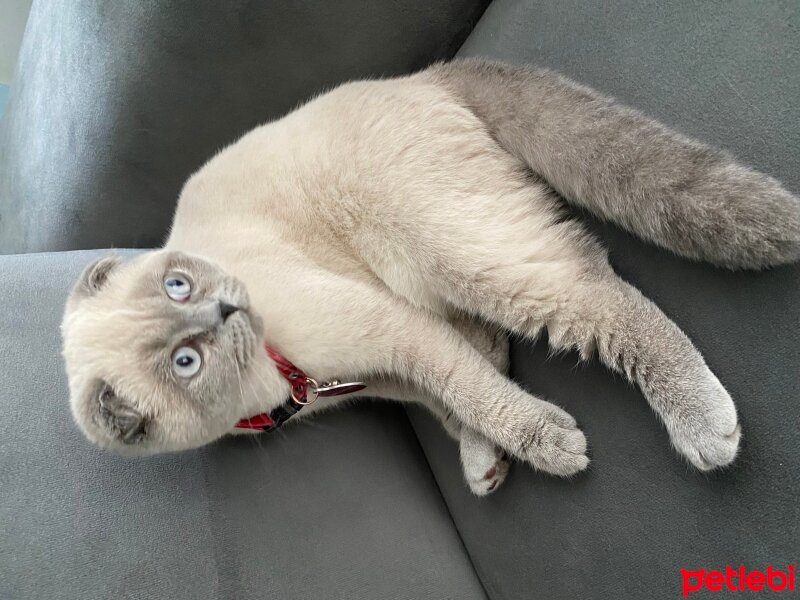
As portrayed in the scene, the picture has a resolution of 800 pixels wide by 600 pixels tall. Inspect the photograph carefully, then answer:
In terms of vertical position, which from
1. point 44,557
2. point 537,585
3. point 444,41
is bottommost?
point 44,557

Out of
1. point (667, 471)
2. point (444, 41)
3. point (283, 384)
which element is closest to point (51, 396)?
point (283, 384)

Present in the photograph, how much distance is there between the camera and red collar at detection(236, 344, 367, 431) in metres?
1.04

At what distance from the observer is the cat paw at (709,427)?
0.79 metres

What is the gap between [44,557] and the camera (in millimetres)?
901

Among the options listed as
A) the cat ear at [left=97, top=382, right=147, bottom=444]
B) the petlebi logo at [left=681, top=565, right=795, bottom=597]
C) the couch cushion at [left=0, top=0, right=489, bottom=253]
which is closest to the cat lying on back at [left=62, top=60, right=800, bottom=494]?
the cat ear at [left=97, top=382, right=147, bottom=444]

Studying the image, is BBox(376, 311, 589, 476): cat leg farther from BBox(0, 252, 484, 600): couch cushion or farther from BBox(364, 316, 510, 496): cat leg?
BBox(0, 252, 484, 600): couch cushion

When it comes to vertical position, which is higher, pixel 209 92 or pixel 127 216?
pixel 209 92

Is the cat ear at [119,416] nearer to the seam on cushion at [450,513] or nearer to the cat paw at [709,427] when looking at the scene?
the seam on cushion at [450,513]

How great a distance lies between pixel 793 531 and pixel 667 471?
0.60 ft

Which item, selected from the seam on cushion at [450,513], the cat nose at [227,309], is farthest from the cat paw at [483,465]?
the cat nose at [227,309]

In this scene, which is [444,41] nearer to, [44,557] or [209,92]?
[209,92]

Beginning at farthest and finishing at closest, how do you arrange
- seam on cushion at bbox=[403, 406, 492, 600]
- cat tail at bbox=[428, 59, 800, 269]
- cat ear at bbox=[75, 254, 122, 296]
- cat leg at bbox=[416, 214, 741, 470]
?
seam on cushion at bbox=[403, 406, 492, 600] → cat ear at bbox=[75, 254, 122, 296] → cat leg at bbox=[416, 214, 741, 470] → cat tail at bbox=[428, 59, 800, 269]

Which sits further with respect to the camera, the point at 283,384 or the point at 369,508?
the point at 369,508

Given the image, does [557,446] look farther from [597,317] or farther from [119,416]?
[119,416]
